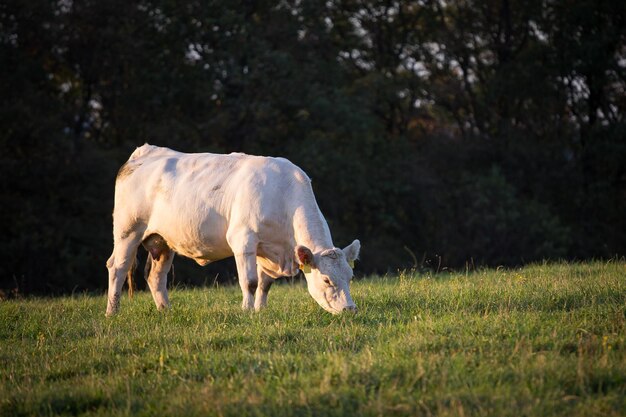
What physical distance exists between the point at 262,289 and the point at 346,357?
3.91m

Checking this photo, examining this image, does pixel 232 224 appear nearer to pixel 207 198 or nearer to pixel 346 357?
pixel 207 198

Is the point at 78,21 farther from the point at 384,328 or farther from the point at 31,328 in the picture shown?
the point at 384,328

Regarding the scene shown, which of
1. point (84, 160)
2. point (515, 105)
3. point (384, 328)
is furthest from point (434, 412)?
point (515, 105)

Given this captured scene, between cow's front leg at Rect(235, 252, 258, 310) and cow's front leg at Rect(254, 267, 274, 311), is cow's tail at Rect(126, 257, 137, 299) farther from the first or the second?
cow's front leg at Rect(235, 252, 258, 310)

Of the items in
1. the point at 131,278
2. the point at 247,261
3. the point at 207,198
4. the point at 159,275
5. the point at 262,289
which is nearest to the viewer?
the point at 247,261

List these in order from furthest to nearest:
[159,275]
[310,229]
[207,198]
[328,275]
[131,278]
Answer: [131,278] → [159,275] → [207,198] → [310,229] → [328,275]

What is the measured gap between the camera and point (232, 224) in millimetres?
11055

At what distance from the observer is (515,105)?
37375 millimetres

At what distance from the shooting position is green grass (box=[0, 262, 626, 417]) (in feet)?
20.7

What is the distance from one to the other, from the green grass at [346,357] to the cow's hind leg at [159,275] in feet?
3.21

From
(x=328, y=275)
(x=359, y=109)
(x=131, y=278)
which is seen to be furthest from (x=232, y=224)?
(x=359, y=109)

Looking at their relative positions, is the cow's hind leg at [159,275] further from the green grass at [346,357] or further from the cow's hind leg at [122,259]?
the green grass at [346,357]

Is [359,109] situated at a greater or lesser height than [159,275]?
greater

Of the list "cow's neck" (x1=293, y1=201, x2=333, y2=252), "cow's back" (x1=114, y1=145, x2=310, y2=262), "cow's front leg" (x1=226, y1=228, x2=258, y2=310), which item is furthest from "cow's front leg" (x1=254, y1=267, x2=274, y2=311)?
"cow's neck" (x1=293, y1=201, x2=333, y2=252)
